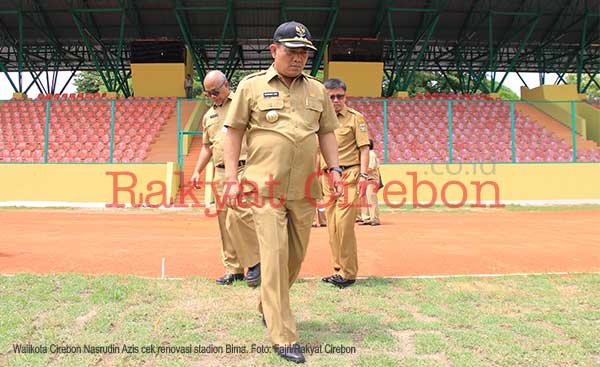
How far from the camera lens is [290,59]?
3230 mm

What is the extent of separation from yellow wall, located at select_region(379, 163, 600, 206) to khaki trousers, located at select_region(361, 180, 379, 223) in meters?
4.93

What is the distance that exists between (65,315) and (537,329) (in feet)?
11.0

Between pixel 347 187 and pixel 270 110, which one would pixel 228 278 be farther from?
pixel 270 110

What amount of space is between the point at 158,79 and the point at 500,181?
18.2 meters

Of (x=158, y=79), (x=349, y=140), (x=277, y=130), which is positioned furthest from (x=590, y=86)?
(x=277, y=130)

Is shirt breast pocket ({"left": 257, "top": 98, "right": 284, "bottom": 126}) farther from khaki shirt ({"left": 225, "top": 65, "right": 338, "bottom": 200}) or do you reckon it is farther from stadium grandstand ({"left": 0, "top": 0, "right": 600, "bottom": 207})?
stadium grandstand ({"left": 0, "top": 0, "right": 600, "bottom": 207})

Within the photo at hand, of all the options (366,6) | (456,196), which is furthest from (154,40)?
(456,196)

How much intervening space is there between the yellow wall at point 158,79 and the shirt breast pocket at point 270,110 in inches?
959

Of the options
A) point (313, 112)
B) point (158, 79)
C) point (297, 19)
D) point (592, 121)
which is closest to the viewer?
Result: point (313, 112)

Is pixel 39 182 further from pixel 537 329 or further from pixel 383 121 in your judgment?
pixel 537 329

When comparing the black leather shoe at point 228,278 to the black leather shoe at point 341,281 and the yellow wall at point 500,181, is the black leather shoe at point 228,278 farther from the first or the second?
the yellow wall at point 500,181

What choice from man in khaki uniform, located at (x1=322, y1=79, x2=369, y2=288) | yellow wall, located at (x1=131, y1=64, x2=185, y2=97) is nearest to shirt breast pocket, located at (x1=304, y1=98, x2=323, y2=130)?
man in khaki uniform, located at (x1=322, y1=79, x2=369, y2=288)

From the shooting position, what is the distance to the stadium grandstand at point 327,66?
17594mm

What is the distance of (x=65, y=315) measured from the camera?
362 cm
